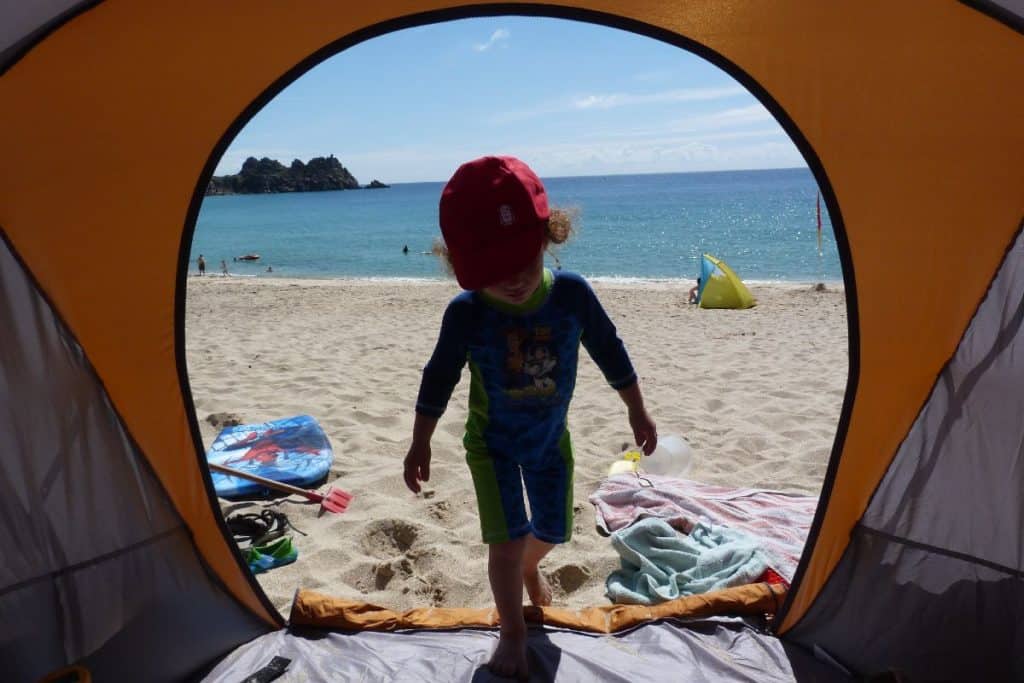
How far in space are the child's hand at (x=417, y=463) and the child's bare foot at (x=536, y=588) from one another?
608 millimetres

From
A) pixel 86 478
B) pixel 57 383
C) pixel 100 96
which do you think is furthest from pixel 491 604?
pixel 100 96

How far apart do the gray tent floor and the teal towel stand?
28 cm

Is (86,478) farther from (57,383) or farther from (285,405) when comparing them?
(285,405)

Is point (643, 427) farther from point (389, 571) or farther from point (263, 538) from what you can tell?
point (263, 538)

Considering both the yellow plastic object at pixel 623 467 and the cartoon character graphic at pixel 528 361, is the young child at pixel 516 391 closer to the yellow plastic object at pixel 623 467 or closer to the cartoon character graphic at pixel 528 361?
the cartoon character graphic at pixel 528 361

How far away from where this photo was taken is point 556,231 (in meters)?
2.29

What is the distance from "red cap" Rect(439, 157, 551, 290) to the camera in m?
1.99

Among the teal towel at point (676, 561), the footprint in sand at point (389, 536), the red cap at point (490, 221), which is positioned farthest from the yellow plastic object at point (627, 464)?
the red cap at point (490, 221)

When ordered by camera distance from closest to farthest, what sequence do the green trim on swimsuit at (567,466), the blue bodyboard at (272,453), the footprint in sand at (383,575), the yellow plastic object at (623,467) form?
the green trim on swimsuit at (567,466)
the footprint in sand at (383,575)
the blue bodyboard at (272,453)
the yellow plastic object at (623,467)

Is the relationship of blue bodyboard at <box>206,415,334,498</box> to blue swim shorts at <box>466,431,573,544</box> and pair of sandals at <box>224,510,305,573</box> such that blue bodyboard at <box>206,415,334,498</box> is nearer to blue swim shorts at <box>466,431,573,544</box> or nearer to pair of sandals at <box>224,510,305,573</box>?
pair of sandals at <box>224,510,305,573</box>

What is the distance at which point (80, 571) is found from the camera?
6.89 feet

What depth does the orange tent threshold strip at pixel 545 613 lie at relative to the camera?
2.50 meters

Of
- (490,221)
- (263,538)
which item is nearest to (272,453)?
(263,538)

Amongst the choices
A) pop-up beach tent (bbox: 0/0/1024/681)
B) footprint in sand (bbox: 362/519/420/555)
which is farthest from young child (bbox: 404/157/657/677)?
footprint in sand (bbox: 362/519/420/555)
